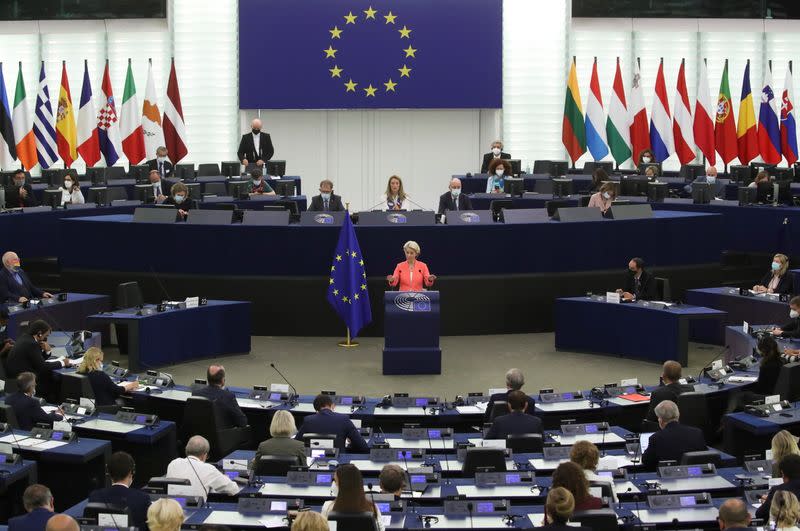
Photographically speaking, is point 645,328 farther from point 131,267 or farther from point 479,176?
point 479,176

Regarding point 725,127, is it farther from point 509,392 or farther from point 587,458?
point 587,458

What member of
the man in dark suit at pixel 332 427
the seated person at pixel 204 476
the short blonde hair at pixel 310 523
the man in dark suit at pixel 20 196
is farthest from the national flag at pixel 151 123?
the short blonde hair at pixel 310 523

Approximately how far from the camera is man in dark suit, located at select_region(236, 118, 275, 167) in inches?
1123

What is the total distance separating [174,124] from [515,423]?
19.1m

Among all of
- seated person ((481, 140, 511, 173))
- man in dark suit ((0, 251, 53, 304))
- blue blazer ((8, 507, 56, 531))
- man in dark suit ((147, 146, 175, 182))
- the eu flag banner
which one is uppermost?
the eu flag banner

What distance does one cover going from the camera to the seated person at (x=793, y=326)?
55.4 ft

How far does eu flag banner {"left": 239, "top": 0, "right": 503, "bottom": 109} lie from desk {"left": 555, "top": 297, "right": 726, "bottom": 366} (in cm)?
1338

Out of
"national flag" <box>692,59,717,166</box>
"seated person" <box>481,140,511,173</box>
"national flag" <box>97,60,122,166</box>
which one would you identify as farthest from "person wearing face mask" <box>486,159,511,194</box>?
"national flag" <box>97,60,122,166</box>

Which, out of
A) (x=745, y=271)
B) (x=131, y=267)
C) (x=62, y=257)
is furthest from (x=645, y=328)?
(x=62, y=257)

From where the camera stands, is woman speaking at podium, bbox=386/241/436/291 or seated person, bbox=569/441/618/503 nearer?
seated person, bbox=569/441/618/503

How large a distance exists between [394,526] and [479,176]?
19.1m

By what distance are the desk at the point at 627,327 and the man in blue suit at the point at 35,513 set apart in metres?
10.9

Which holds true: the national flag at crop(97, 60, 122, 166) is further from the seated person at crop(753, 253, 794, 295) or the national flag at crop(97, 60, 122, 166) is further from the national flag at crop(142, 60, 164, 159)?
the seated person at crop(753, 253, 794, 295)

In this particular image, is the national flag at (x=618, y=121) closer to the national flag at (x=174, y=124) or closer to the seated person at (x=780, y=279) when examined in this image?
the national flag at (x=174, y=124)
